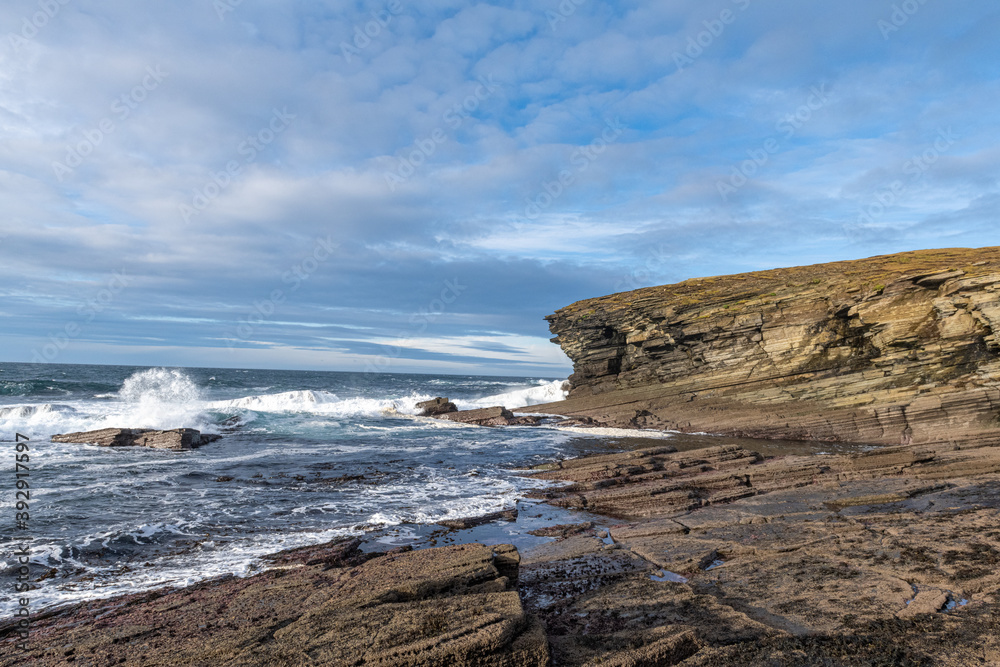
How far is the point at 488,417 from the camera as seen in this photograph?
1512 inches

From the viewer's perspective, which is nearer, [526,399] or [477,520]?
[477,520]

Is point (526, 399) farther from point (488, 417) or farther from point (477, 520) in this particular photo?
point (477, 520)

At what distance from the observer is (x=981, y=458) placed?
52.6ft

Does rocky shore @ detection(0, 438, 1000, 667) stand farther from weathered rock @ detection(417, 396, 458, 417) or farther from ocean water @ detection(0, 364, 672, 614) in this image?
weathered rock @ detection(417, 396, 458, 417)

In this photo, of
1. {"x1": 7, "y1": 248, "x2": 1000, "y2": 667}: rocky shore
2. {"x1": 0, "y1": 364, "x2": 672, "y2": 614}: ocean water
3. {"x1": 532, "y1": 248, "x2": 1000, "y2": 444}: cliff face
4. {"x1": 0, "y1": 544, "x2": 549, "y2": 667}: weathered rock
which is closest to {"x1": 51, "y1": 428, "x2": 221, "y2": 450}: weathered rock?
{"x1": 0, "y1": 364, "x2": 672, "y2": 614}: ocean water

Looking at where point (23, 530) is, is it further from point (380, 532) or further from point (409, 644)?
point (409, 644)

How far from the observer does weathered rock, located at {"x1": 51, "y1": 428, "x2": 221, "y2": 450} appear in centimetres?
2547

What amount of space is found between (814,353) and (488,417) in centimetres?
2159

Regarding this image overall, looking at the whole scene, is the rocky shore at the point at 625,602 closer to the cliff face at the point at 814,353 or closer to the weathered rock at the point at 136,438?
the cliff face at the point at 814,353

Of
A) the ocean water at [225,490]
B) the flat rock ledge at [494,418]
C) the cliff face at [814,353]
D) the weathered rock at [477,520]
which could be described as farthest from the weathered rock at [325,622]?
the flat rock ledge at [494,418]

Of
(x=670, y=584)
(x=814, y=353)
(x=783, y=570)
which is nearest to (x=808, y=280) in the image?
(x=814, y=353)

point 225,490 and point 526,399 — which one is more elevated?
point 526,399

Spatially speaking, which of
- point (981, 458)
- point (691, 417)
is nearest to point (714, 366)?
point (691, 417)

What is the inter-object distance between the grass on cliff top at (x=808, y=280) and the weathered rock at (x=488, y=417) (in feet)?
36.4
